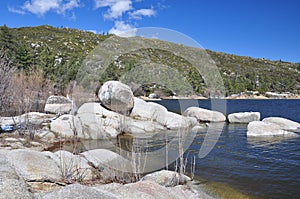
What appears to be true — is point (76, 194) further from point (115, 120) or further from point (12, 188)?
point (115, 120)

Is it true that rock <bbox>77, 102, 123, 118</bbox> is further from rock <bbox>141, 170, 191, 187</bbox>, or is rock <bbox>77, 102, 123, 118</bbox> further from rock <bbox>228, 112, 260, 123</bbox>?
rock <bbox>228, 112, 260, 123</bbox>

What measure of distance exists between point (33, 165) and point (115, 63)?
4772 cm

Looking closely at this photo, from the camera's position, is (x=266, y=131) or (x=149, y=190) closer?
(x=149, y=190)

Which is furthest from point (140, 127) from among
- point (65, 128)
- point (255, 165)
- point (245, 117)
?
point (245, 117)

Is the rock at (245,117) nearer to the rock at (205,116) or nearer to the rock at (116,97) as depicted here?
the rock at (205,116)

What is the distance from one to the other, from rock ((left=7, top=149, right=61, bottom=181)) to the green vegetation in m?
11.6

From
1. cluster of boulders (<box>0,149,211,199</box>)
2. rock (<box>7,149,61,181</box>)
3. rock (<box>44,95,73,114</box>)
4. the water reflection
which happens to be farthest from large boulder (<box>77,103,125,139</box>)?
the water reflection

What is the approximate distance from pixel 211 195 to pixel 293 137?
424 inches

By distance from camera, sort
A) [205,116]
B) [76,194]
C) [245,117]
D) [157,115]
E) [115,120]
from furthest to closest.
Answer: [205,116] → [245,117] → [157,115] → [115,120] → [76,194]

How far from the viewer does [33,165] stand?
20.7 ft

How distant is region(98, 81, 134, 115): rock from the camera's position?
1739 cm

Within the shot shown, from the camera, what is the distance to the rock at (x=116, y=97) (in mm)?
17391

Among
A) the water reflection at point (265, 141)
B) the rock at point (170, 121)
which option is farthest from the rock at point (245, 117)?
the water reflection at point (265, 141)

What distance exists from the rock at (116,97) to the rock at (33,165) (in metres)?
10.2
